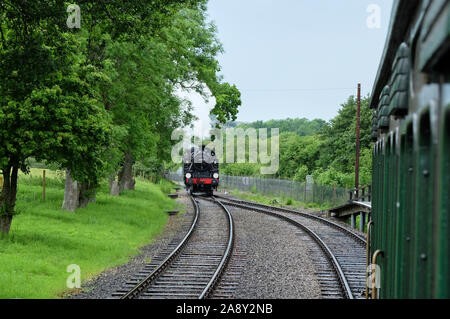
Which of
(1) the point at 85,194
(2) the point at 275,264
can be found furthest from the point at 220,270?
(1) the point at 85,194

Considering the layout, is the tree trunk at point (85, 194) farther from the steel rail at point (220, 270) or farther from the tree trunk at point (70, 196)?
the steel rail at point (220, 270)

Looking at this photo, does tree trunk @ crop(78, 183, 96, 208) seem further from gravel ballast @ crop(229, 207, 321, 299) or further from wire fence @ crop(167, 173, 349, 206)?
wire fence @ crop(167, 173, 349, 206)

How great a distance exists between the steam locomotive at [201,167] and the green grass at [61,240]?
13.0 meters

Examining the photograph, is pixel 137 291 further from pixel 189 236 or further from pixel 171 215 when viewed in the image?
pixel 171 215

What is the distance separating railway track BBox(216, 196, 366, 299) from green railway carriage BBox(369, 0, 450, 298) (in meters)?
6.13

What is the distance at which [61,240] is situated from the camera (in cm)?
1496

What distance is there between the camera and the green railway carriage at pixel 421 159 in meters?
2.44

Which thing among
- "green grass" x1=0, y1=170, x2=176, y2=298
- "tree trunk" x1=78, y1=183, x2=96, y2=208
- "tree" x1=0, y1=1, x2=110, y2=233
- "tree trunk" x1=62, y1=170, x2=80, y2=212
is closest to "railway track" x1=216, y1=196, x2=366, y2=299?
"green grass" x1=0, y1=170, x2=176, y2=298

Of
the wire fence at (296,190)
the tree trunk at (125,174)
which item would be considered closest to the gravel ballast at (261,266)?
the wire fence at (296,190)

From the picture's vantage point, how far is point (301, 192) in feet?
123

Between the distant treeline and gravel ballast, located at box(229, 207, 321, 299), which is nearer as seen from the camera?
gravel ballast, located at box(229, 207, 321, 299)

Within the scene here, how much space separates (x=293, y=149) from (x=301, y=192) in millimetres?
29330

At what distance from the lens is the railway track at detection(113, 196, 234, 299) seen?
404 inches
